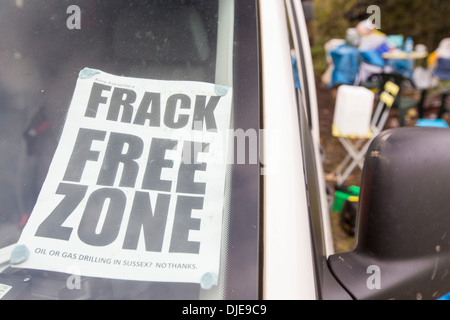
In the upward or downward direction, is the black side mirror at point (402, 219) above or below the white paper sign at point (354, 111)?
above

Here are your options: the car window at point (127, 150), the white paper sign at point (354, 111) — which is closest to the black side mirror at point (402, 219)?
the car window at point (127, 150)

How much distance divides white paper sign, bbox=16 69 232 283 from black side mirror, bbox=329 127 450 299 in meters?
0.34

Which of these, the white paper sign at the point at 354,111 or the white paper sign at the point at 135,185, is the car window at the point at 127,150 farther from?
the white paper sign at the point at 354,111

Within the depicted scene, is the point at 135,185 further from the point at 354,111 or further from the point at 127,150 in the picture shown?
the point at 354,111

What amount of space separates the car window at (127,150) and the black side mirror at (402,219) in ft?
0.87

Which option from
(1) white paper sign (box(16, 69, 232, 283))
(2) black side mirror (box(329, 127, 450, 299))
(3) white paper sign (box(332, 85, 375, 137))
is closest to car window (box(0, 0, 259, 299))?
(1) white paper sign (box(16, 69, 232, 283))

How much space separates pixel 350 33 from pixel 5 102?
22.0 feet

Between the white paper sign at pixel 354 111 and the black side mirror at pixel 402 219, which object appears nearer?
the black side mirror at pixel 402 219

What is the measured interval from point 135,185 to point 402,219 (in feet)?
1.95

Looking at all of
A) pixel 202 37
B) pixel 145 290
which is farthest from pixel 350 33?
pixel 145 290

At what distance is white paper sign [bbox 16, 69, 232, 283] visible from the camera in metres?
0.88

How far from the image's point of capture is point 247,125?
3.33ft

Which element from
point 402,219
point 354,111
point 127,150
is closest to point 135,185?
point 127,150

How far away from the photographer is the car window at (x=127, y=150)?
2.88 ft
